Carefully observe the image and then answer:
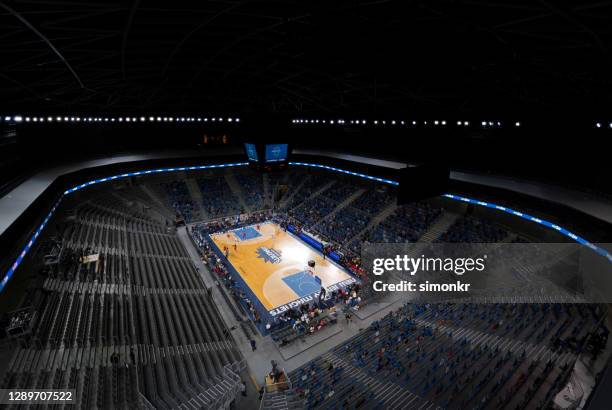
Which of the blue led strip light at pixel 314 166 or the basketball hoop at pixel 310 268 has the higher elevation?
the blue led strip light at pixel 314 166

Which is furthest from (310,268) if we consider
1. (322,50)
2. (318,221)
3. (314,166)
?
(314,166)

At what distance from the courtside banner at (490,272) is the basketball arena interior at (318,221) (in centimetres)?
17

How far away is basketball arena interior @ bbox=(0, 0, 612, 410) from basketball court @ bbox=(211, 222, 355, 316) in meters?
0.25

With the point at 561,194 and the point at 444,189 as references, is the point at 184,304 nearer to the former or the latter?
the point at 444,189

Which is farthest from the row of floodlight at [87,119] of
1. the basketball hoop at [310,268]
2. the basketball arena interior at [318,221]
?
the basketball hoop at [310,268]

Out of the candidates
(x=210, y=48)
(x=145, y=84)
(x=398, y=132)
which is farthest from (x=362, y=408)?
(x=398, y=132)

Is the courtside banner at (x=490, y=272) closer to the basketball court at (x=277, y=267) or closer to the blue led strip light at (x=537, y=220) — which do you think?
the blue led strip light at (x=537, y=220)

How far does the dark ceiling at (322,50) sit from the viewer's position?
9648 millimetres

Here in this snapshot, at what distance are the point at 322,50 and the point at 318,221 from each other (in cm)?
2827

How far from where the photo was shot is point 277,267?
28.4m

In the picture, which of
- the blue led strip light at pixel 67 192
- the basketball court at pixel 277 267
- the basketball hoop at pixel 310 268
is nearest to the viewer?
the blue led strip light at pixel 67 192

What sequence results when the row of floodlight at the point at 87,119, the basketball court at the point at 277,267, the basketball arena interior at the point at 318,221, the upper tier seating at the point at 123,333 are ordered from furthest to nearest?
the basketball court at the point at 277,267 → the row of floodlight at the point at 87,119 → the upper tier seating at the point at 123,333 → the basketball arena interior at the point at 318,221

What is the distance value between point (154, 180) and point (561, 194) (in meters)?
46.4

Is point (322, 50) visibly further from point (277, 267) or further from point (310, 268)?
point (277, 267)
